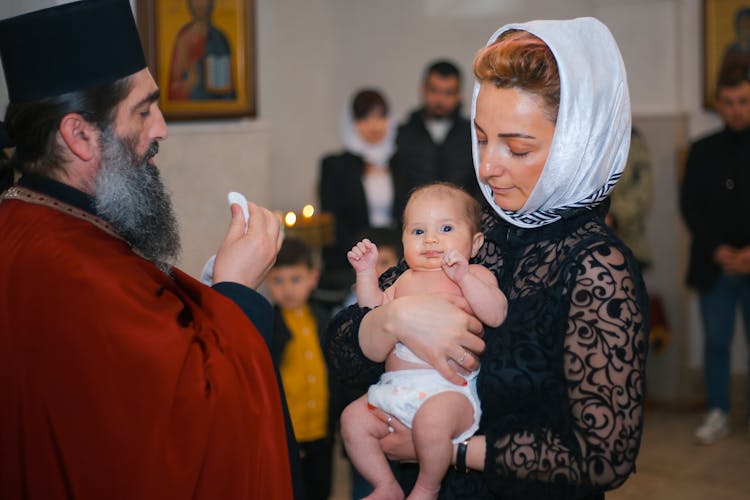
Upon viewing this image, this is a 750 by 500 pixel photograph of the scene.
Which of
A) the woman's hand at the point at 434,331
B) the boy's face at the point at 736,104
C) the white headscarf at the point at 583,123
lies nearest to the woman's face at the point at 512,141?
the white headscarf at the point at 583,123

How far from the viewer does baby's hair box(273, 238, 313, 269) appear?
4.74 metres

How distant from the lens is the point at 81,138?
2.31m

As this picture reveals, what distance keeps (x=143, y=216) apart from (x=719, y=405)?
5.43 m

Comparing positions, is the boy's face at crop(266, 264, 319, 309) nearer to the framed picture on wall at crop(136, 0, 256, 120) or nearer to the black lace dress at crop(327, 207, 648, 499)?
the framed picture on wall at crop(136, 0, 256, 120)

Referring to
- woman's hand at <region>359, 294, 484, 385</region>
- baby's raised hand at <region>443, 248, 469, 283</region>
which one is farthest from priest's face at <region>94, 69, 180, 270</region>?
baby's raised hand at <region>443, 248, 469, 283</region>

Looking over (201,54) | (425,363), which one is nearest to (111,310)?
(425,363)

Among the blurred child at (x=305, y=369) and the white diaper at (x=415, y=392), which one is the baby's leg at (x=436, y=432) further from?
the blurred child at (x=305, y=369)

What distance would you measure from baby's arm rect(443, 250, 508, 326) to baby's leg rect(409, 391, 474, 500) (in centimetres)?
20

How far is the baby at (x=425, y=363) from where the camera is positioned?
227 cm

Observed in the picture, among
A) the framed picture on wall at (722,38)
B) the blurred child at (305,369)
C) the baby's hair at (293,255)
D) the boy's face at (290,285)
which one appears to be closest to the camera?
the blurred child at (305,369)

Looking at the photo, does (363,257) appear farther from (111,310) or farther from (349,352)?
(111,310)

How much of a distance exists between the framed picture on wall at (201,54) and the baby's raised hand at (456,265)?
11.9ft

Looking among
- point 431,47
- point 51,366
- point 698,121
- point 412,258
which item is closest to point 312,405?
point 412,258

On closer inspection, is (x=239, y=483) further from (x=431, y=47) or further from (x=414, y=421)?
(x=431, y=47)
